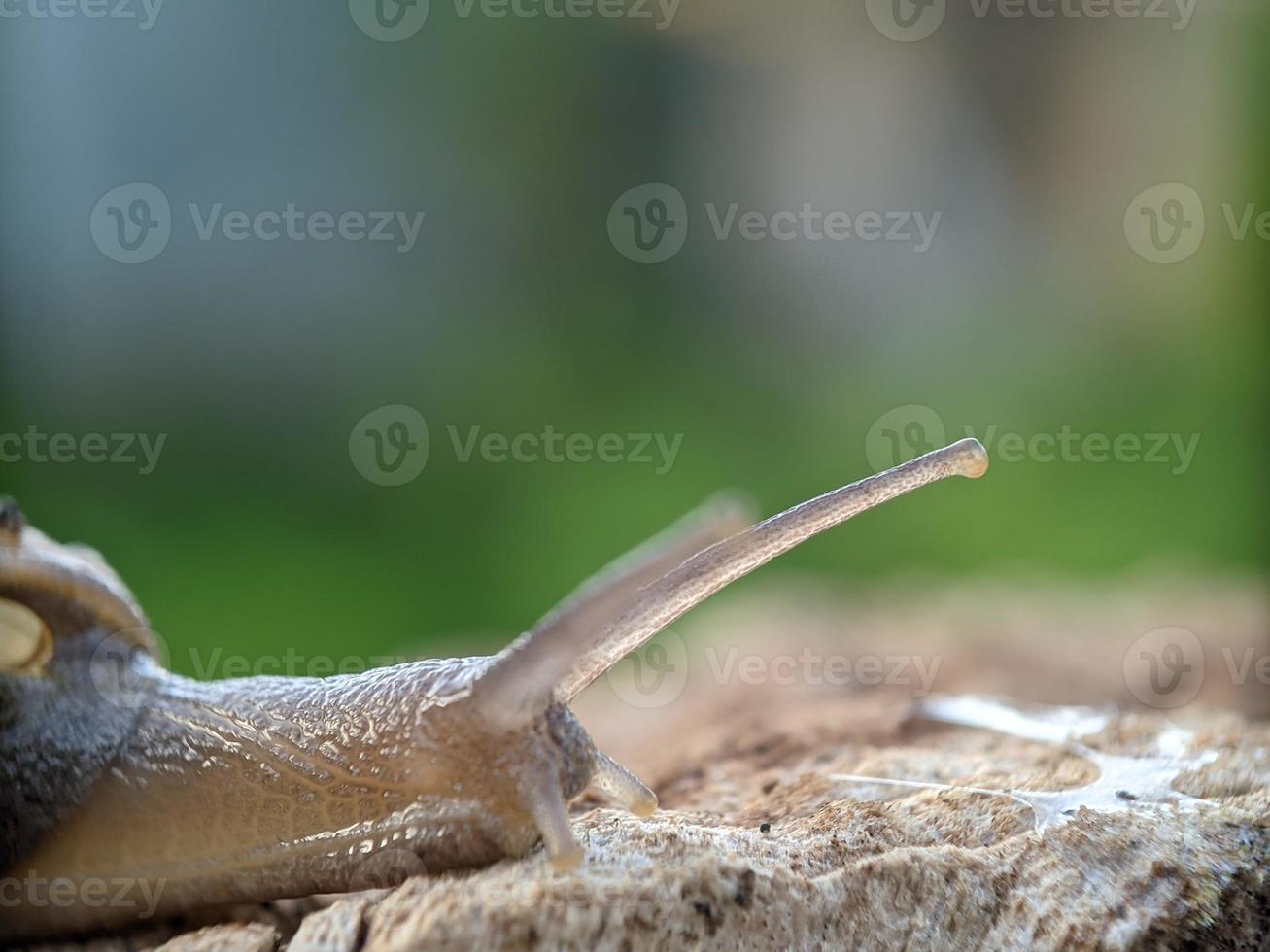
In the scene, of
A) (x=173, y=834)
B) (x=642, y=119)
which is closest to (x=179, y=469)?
(x=642, y=119)

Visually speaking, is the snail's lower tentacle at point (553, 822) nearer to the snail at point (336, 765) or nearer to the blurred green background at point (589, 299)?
the snail at point (336, 765)

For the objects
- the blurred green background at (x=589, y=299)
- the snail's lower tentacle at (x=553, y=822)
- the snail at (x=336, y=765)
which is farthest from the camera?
the blurred green background at (x=589, y=299)

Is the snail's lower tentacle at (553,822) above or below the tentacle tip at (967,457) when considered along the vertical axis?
below

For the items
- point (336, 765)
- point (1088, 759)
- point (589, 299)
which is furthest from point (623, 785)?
point (589, 299)

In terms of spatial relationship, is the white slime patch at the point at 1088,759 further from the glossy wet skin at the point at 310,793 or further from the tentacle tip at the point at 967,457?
the glossy wet skin at the point at 310,793

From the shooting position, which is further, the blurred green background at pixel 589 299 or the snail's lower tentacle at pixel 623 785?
the blurred green background at pixel 589 299

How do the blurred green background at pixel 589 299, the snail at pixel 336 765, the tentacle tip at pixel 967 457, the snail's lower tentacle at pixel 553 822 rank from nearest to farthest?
1. the snail's lower tentacle at pixel 553 822
2. the snail at pixel 336 765
3. the tentacle tip at pixel 967 457
4. the blurred green background at pixel 589 299

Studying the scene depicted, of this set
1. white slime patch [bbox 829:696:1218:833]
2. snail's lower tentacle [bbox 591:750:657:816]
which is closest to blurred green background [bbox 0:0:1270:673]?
white slime patch [bbox 829:696:1218:833]

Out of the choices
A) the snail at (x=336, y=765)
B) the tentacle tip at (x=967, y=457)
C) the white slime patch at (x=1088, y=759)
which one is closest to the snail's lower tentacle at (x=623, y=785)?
the snail at (x=336, y=765)
